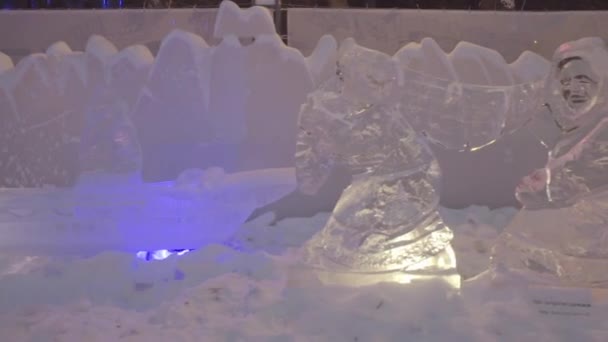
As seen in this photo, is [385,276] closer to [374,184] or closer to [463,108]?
[374,184]

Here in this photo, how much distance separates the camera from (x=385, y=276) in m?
2.32

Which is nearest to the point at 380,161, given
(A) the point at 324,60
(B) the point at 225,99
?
(A) the point at 324,60

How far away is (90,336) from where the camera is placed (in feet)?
6.52

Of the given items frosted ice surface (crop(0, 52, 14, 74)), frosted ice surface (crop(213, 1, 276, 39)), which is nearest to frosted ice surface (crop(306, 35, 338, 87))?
frosted ice surface (crop(213, 1, 276, 39))

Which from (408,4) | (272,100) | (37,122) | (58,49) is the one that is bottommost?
(37,122)

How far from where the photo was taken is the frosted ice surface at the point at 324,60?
306 centimetres

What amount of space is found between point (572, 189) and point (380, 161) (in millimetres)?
716

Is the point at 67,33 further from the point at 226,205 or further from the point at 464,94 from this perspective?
the point at 464,94

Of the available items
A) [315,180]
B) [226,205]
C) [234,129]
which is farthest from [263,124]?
[315,180]

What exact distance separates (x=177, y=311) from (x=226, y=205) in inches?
32.7

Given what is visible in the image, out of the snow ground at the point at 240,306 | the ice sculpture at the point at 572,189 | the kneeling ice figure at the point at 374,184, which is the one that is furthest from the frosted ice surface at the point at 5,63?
the ice sculpture at the point at 572,189

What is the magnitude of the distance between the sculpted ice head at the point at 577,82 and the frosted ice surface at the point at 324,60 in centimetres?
114

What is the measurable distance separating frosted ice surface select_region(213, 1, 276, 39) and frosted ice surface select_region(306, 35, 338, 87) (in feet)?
0.80

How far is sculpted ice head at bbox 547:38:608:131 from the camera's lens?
2.14 metres
